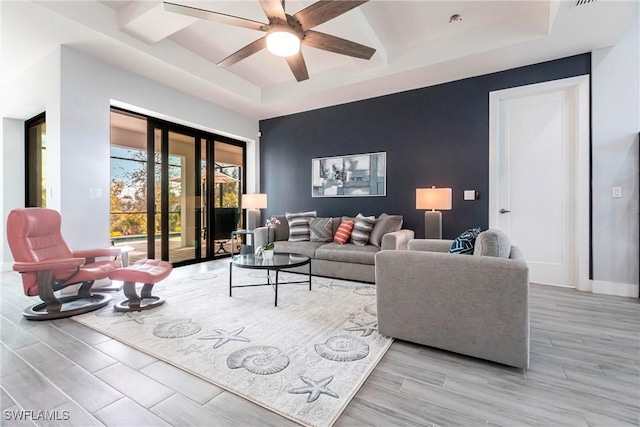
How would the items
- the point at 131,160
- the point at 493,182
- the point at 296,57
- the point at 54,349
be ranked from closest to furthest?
the point at 54,349 → the point at 296,57 → the point at 493,182 → the point at 131,160

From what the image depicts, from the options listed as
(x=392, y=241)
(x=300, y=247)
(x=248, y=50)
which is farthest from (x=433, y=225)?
(x=248, y=50)

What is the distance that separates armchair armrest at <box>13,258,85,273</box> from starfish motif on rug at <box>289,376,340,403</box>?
2.41 m

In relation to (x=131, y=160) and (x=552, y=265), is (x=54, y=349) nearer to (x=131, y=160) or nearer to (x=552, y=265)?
(x=131, y=160)

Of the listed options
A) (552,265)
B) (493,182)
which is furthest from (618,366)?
(493,182)

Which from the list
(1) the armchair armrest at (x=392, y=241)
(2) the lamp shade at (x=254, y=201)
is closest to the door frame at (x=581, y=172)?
(1) the armchair armrest at (x=392, y=241)

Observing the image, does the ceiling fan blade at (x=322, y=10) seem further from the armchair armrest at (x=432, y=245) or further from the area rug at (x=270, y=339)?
the area rug at (x=270, y=339)

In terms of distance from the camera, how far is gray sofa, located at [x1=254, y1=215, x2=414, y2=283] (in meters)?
3.80

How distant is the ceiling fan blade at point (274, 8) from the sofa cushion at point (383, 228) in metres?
2.89

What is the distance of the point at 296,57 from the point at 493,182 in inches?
124

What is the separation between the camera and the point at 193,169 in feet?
17.3

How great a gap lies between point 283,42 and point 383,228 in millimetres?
2759

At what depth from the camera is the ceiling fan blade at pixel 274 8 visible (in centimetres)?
207

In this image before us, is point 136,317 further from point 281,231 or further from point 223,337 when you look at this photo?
point 281,231

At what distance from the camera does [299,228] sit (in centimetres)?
482
